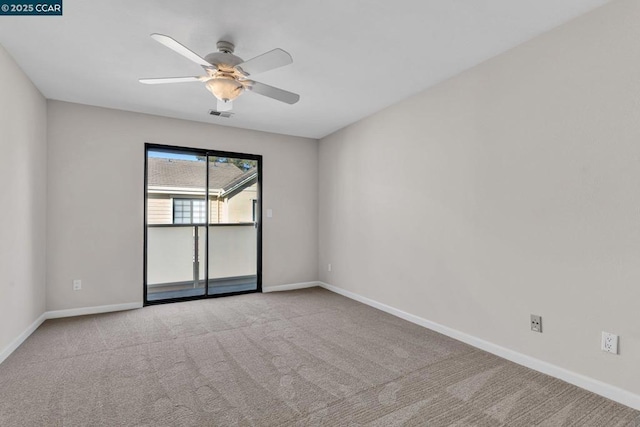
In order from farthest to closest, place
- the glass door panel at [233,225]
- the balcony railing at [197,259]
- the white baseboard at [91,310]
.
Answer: the glass door panel at [233,225]
the balcony railing at [197,259]
the white baseboard at [91,310]

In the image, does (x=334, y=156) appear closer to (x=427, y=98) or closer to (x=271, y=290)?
(x=427, y=98)

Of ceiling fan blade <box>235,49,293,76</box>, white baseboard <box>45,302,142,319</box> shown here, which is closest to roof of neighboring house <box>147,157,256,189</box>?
white baseboard <box>45,302,142,319</box>

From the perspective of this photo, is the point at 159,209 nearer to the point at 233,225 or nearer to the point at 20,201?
the point at 233,225

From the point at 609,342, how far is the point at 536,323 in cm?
42

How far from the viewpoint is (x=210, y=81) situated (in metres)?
2.44

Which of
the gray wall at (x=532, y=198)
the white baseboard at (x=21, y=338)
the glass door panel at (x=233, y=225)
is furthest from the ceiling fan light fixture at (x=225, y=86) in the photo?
the white baseboard at (x=21, y=338)

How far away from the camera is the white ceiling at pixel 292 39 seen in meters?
2.04

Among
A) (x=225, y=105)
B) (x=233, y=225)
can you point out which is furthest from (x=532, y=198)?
(x=233, y=225)

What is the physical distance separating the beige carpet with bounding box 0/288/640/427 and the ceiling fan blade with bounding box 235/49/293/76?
2.22m

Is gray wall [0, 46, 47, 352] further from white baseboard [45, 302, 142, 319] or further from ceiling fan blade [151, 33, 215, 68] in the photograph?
ceiling fan blade [151, 33, 215, 68]

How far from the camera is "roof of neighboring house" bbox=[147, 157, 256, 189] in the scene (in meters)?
4.25

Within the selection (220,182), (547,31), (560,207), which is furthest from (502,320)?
(220,182)

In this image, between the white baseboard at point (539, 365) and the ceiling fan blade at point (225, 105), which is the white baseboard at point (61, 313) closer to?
the ceiling fan blade at point (225, 105)

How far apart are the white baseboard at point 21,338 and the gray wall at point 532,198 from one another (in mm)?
3618
